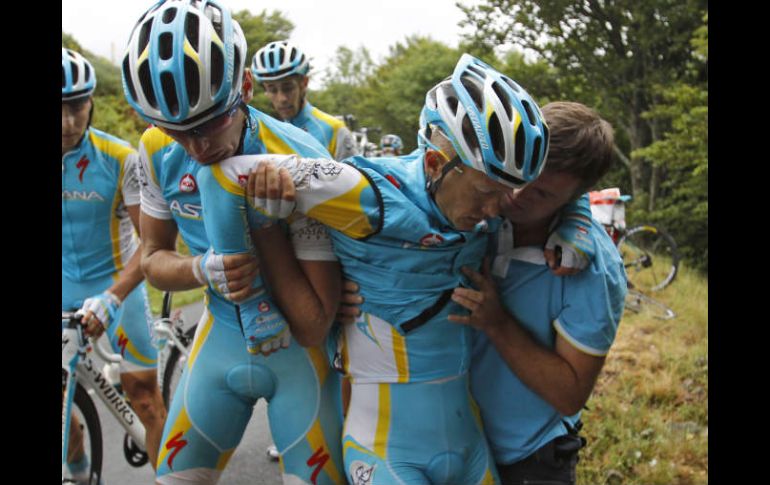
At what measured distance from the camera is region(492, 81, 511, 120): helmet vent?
1.90 metres

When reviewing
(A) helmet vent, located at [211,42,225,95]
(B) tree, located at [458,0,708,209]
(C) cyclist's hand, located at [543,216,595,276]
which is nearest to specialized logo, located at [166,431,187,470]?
(A) helmet vent, located at [211,42,225,95]

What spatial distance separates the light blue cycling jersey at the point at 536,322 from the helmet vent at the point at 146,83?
1207 millimetres

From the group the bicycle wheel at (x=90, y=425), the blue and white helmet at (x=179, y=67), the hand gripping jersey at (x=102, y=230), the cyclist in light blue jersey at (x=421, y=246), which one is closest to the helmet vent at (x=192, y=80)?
the blue and white helmet at (x=179, y=67)

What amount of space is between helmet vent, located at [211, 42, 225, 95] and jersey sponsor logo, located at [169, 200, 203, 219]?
2.05 feet

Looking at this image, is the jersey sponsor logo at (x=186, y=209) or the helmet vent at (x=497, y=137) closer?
the helmet vent at (x=497, y=137)

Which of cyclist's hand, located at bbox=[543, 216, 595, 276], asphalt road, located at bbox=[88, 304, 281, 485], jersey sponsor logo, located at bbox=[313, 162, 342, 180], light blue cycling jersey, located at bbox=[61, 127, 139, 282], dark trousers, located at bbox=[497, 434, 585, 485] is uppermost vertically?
jersey sponsor logo, located at bbox=[313, 162, 342, 180]

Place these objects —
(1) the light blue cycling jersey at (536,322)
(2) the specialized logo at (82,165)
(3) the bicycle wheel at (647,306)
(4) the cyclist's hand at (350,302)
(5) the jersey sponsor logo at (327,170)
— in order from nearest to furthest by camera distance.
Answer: (5) the jersey sponsor logo at (327,170), (1) the light blue cycling jersey at (536,322), (4) the cyclist's hand at (350,302), (2) the specialized logo at (82,165), (3) the bicycle wheel at (647,306)

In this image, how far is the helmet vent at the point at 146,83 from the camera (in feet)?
6.99

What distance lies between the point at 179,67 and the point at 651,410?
470 centimetres

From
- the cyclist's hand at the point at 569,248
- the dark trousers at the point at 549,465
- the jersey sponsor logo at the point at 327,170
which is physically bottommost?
the dark trousers at the point at 549,465

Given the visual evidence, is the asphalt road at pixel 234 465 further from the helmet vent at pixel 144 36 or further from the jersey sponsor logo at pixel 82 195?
the helmet vent at pixel 144 36

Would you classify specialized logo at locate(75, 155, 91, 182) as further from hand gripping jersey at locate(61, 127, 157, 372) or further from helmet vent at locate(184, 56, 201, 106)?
helmet vent at locate(184, 56, 201, 106)

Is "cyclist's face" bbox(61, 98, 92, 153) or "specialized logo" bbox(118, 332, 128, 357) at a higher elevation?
"cyclist's face" bbox(61, 98, 92, 153)
